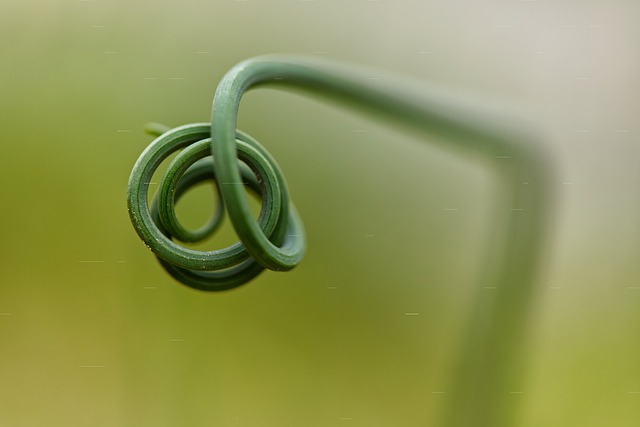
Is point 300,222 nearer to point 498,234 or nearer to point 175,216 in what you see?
point 175,216

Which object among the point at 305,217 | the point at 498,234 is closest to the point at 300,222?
the point at 498,234

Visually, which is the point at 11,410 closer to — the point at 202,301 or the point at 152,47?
the point at 202,301

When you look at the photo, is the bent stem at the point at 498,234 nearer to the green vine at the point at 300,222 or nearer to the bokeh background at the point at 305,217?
the green vine at the point at 300,222

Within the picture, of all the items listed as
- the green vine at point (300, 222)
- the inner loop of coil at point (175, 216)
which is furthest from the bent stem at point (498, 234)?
the inner loop of coil at point (175, 216)

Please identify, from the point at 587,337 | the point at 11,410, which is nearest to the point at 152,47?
the point at 11,410

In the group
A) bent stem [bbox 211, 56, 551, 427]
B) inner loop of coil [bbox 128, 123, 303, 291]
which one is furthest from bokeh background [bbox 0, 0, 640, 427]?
inner loop of coil [bbox 128, 123, 303, 291]
